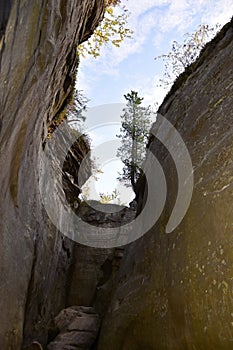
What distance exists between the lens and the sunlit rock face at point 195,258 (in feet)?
12.6

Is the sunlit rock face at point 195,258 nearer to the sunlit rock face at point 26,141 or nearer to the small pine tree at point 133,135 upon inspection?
the sunlit rock face at point 26,141

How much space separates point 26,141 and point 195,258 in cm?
363

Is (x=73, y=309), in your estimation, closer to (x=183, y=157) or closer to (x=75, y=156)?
(x=183, y=157)

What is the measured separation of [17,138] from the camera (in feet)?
18.5

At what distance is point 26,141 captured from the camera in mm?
6270

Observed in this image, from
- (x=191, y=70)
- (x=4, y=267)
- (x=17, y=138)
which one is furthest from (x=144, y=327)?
(x=191, y=70)

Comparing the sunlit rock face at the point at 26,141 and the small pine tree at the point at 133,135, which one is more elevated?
the small pine tree at the point at 133,135

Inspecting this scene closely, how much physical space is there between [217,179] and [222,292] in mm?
1375

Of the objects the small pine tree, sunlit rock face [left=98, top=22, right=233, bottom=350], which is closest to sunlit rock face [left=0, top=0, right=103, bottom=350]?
sunlit rock face [left=98, top=22, right=233, bottom=350]

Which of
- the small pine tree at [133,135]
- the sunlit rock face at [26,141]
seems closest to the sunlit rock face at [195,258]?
the sunlit rock face at [26,141]

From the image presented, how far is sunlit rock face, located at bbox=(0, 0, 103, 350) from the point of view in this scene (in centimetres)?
456

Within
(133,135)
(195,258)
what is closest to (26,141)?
(195,258)

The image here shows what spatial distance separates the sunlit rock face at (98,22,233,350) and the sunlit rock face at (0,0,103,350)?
2006mm

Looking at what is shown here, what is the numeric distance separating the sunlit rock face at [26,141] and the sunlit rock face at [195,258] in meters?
2.01
